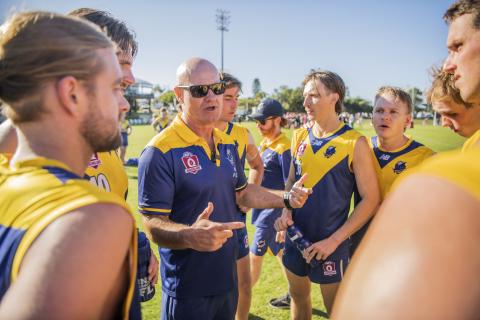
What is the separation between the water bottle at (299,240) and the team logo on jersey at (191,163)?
134 centimetres

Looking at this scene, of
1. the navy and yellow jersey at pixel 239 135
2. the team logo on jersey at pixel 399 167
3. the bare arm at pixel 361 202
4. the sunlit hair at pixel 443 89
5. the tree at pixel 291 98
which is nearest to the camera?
the sunlit hair at pixel 443 89

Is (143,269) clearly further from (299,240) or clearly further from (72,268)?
(299,240)

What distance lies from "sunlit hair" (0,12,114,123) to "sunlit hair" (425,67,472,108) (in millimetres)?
2847

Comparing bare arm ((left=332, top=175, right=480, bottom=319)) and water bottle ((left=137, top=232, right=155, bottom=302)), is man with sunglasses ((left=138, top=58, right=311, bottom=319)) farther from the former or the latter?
bare arm ((left=332, top=175, right=480, bottom=319))

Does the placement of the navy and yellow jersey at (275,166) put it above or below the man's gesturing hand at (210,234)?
below

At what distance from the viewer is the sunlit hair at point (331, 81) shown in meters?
3.67

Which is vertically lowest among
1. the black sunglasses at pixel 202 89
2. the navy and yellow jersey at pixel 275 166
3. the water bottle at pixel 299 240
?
the water bottle at pixel 299 240

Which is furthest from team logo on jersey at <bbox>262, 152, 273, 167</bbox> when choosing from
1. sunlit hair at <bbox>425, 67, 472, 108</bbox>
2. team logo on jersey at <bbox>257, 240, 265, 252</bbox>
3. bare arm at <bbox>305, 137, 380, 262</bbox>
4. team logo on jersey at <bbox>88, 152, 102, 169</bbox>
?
team logo on jersey at <bbox>88, 152, 102, 169</bbox>

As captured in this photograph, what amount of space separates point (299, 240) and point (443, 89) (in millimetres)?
2030

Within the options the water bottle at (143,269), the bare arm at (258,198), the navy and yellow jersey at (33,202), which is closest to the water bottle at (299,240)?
the bare arm at (258,198)

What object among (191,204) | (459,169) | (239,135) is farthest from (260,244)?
(459,169)

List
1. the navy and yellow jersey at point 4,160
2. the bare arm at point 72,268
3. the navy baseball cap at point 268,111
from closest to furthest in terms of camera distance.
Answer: the bare arm at point 72,268
the navy and yellow jersey at point 4,160
the navy baseball cap at point 268,111

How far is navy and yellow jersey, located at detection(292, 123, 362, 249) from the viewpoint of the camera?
11.1ft

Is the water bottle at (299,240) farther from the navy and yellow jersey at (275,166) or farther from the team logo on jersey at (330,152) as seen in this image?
the navy and yellow jersey at (275,166)
